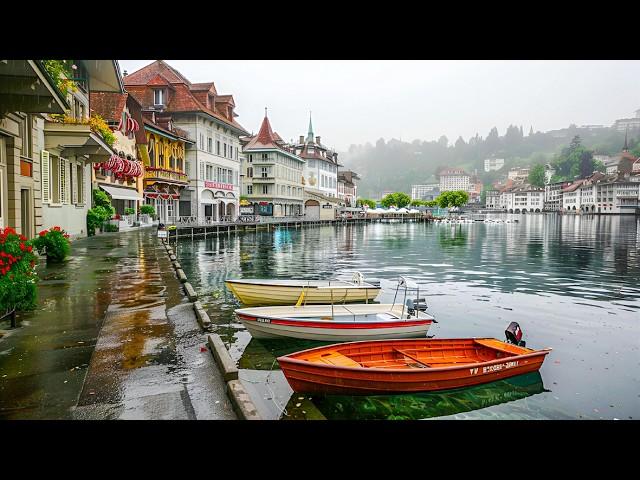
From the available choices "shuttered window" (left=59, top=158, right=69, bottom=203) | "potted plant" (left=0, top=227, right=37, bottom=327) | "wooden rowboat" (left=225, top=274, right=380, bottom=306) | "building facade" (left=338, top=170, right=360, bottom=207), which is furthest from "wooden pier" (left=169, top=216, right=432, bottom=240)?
"potted plant" (left=0, top=227, right=37, bottom=327)

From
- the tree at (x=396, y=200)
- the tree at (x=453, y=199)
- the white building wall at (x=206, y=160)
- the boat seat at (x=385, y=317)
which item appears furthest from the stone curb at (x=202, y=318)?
the tree at (x=453, y=199)

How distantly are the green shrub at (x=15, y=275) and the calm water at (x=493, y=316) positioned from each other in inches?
182

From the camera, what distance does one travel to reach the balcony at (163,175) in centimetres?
4834

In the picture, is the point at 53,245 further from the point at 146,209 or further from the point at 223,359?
the point at 146,209

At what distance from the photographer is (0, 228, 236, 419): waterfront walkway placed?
22.0 feet

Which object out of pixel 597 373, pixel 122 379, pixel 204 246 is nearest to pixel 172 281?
pixel 122 379

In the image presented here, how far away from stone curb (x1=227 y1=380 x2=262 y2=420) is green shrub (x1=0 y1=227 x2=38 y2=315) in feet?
17.0

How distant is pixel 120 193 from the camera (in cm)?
4006

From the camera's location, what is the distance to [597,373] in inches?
471

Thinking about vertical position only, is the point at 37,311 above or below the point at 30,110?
below
